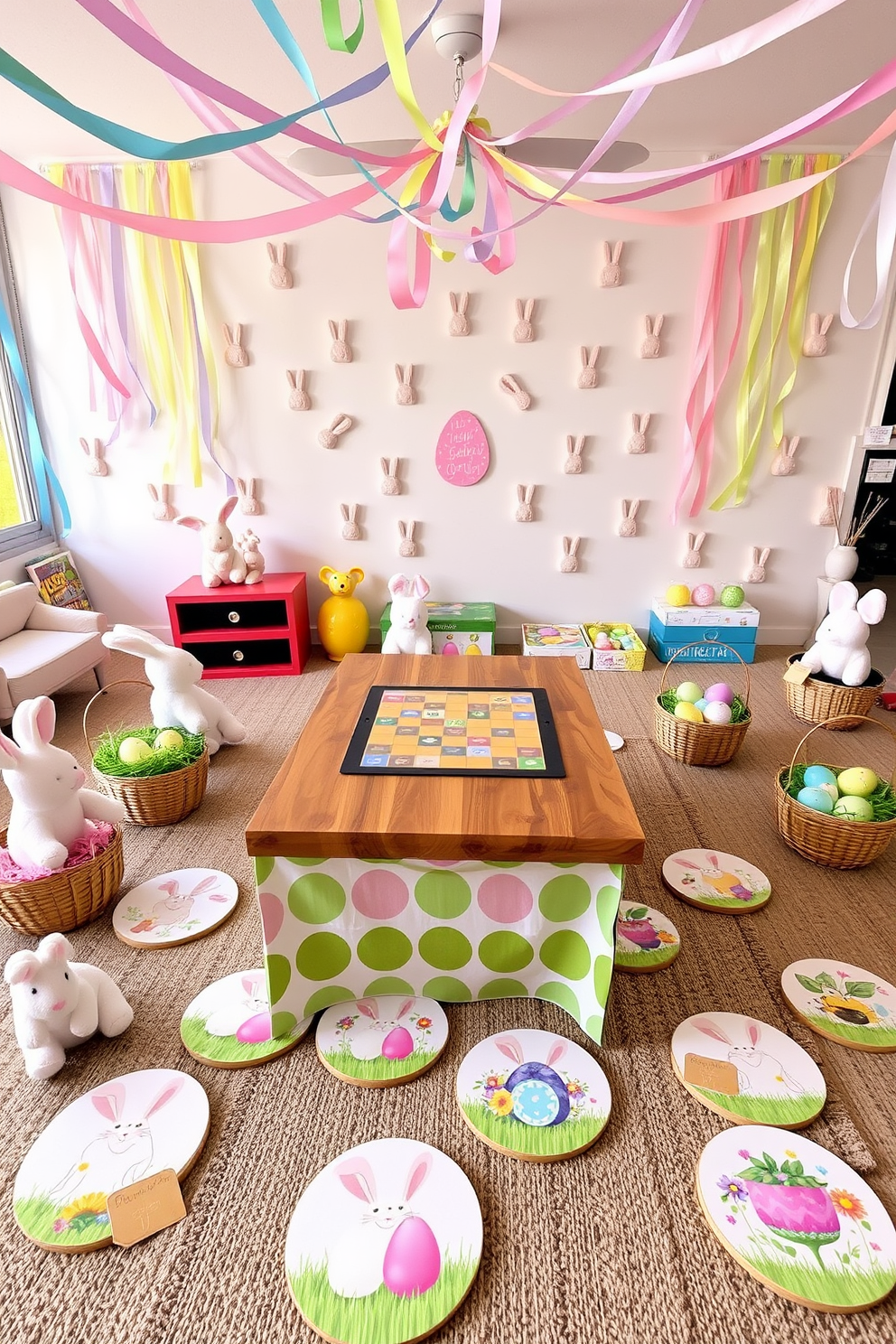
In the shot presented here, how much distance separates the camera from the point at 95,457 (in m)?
3.54

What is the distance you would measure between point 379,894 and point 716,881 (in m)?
1.00

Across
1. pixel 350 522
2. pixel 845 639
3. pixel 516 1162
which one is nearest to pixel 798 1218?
pixel 516 1162

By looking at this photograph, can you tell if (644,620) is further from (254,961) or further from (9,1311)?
(9,1311)

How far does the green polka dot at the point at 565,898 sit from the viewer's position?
1.48 m

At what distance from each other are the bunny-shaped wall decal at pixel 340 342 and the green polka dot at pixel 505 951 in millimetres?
2786

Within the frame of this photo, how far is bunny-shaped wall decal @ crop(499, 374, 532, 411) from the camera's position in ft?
11.2

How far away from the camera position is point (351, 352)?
11.2 feet

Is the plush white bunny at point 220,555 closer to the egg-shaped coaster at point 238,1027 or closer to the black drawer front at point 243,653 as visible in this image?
the black drawer front at point 243,653

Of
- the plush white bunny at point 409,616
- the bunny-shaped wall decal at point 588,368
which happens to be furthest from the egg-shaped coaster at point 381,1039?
the bunny-shaped wall decal at point 588,368

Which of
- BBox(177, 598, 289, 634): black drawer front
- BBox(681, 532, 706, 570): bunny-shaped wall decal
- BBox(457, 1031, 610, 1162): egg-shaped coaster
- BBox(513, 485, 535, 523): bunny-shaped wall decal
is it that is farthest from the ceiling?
BBox(457, 1031, 610, 1162): egg-shaped coaster

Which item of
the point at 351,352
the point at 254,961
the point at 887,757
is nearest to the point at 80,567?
the point at 351,352

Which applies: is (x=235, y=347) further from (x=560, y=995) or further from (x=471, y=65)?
(x=560, y=995)

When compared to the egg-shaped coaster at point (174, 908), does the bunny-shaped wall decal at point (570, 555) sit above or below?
above

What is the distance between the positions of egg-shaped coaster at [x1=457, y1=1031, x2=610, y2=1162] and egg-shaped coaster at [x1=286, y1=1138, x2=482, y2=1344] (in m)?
0.11
